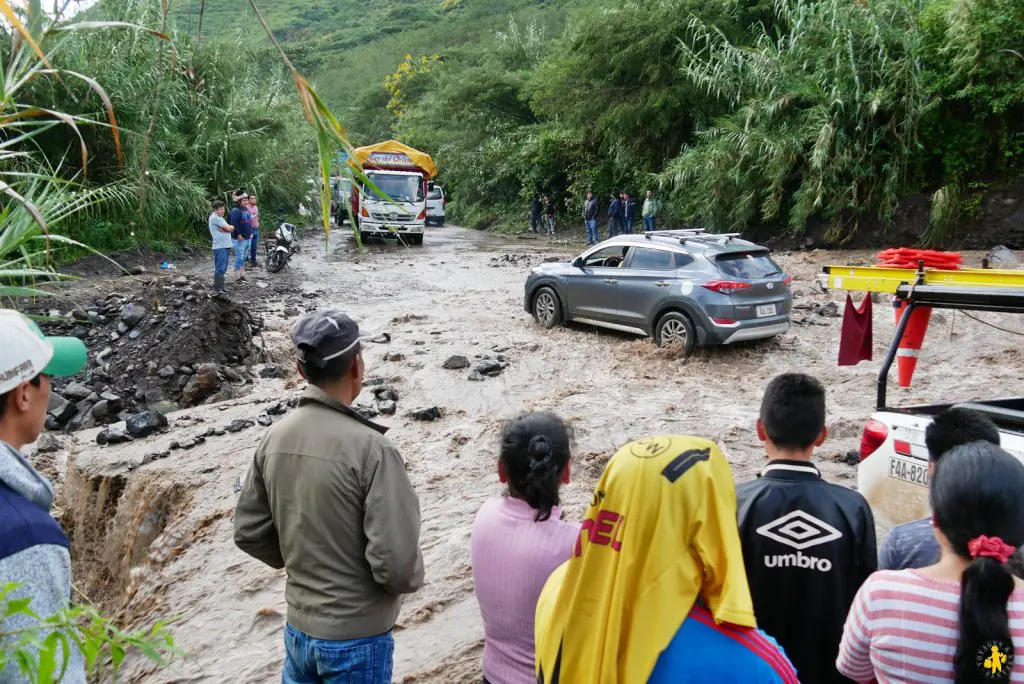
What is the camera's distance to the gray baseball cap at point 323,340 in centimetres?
267

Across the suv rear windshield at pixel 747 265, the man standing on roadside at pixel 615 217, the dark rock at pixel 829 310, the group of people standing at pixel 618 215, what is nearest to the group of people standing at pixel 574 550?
the suv rear windshield at pixel 747 265

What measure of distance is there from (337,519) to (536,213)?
1238 inches

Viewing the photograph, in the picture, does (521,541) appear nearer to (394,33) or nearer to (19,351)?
(19,351)

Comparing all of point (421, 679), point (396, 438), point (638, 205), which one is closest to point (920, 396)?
point (396, 438)

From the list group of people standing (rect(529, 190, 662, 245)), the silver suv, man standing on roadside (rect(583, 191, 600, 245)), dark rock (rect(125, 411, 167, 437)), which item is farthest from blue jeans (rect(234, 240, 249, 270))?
man standing on roadside (rect(583, 191, 600, 245))

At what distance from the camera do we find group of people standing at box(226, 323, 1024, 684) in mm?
1899

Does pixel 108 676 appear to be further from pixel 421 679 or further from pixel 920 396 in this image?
pixel 920 396

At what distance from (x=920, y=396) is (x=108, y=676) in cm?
837

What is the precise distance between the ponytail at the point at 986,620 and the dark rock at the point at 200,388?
9704 mm

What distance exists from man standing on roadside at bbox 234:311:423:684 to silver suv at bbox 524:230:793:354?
8401mm

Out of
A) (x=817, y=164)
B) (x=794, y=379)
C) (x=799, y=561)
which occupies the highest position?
(x=817, y=164)

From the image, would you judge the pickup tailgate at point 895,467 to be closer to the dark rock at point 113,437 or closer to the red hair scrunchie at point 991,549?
the red hair scrunchie at point 991,549

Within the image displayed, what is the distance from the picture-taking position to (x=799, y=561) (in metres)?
2.52

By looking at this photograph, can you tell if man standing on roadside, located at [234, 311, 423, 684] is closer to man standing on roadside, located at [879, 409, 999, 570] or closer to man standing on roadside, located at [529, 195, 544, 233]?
man standing on roadside, located at [879, 409, 999, 570]
